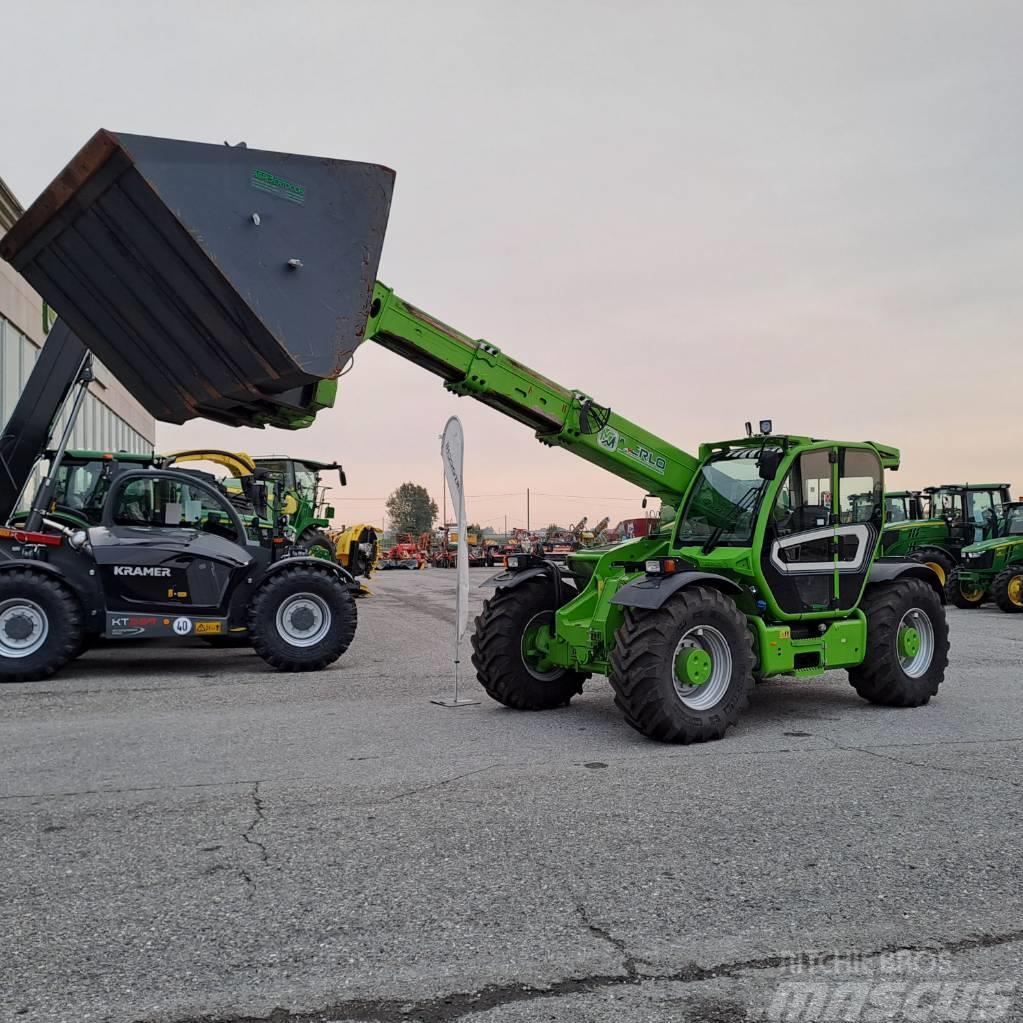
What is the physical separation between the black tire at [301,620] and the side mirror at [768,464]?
17.1ft

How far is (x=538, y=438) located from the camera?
846 centimetres

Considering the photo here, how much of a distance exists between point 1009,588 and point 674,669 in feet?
48.4

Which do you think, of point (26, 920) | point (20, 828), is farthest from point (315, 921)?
point (20, 828)

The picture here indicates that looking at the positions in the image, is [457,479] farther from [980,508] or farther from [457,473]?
[980,508]

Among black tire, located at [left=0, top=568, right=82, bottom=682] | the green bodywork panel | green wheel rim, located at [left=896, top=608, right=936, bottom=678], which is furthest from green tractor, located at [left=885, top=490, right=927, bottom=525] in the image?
black tire, located at [left=0, top=568, right=82, bottom=682]

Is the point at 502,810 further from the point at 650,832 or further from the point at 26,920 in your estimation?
the point at 26,920

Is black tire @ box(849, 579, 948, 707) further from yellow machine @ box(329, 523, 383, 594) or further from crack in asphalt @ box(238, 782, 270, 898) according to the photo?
yellow machine @ box(329, 523, 383, 594)

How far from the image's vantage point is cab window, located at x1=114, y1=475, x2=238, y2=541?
35.8ft

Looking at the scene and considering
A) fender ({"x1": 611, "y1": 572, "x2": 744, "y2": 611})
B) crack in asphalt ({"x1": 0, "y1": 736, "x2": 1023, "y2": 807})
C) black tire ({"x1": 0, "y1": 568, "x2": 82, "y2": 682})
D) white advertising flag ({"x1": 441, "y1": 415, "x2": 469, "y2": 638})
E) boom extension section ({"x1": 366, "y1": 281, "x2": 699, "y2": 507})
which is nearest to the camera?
crack in asphalt ({"x1": 0, "y1": 736, "x2": 1023, "y2": 807})

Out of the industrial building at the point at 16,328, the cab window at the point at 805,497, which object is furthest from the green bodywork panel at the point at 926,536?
the industrial building at the point at 16,328

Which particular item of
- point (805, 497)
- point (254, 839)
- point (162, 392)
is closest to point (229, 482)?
point (162, 392)

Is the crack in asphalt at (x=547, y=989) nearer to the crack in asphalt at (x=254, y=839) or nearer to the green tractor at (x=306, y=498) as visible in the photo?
the crack in asphalt at (x=254, y=839)

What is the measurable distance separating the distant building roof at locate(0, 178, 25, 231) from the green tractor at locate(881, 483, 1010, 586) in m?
20.7

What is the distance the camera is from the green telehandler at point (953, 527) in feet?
72.7
